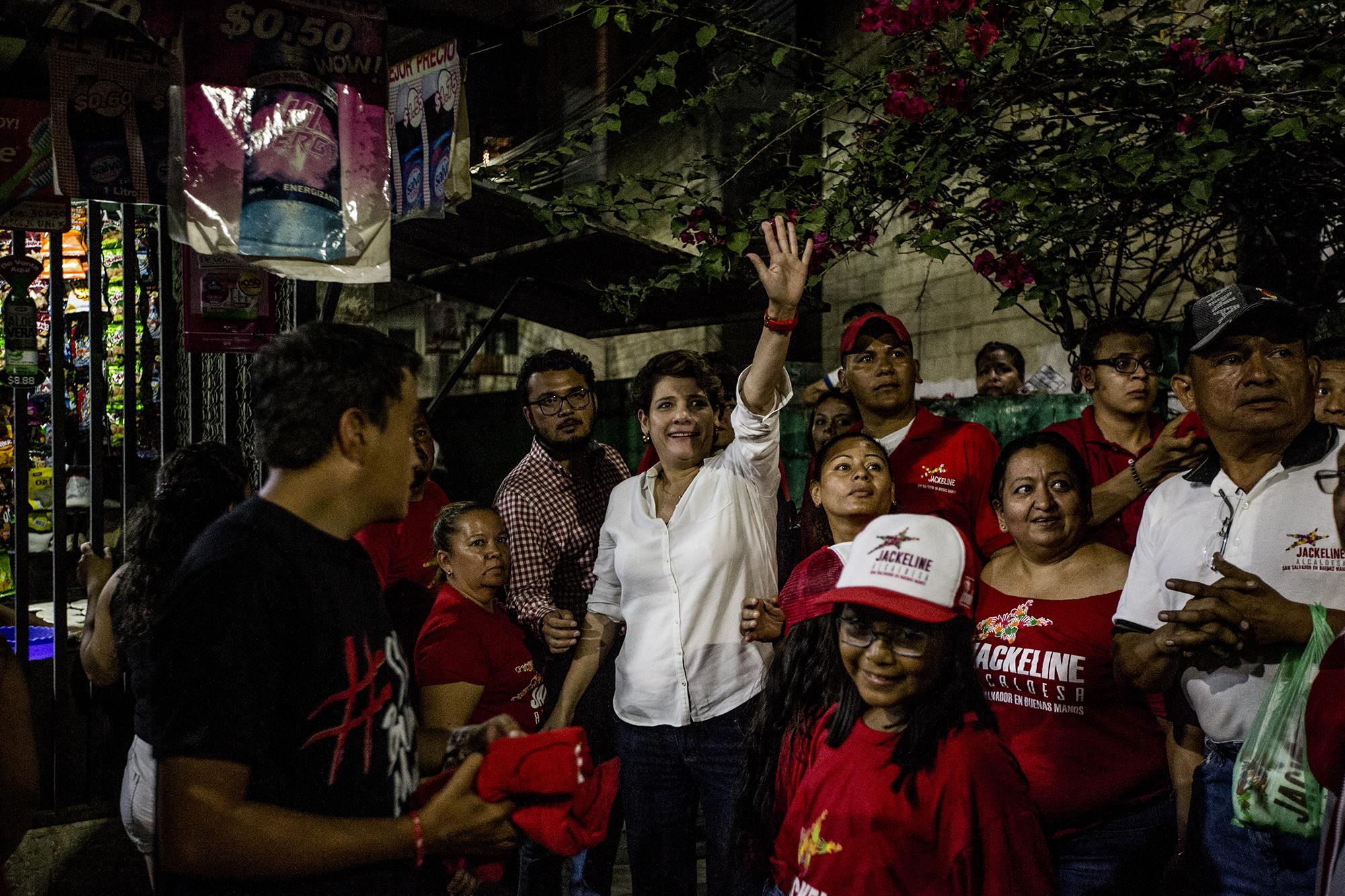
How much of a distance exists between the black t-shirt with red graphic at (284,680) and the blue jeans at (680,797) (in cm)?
168

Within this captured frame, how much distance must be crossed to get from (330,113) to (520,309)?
3931 mm

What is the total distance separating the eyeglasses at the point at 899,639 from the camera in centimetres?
237

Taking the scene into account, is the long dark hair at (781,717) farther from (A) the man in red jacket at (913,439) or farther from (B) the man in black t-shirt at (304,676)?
(B) the man in black t-shirt at (304,676)

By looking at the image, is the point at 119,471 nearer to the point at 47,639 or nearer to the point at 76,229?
the point at 76,229

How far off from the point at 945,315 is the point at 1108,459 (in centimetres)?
536

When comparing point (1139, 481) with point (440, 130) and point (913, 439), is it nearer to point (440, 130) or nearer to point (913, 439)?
point (913, 439)

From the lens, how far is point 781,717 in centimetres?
288

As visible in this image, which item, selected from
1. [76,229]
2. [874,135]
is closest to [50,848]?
[874,135]

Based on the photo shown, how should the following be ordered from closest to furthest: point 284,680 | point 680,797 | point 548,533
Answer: point 284,680 < point 680,797 < point 548,533

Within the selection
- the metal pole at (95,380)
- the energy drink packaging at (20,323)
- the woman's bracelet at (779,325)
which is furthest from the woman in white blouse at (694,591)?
the energy drink packaging at (20,323)

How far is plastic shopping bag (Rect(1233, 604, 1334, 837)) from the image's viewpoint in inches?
91.0

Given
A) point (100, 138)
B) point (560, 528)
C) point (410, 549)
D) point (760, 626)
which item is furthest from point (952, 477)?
point (100, 138)

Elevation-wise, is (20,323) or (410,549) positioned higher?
(20,323)

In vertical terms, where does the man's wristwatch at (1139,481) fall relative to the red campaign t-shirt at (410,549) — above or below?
above
